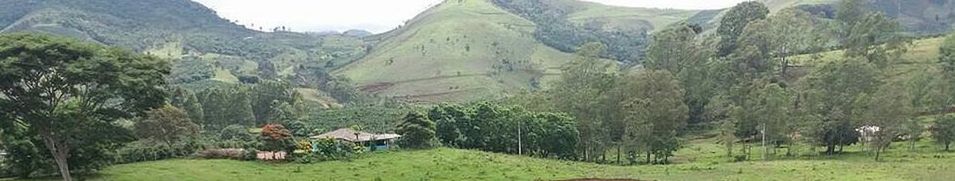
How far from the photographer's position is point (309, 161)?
54.8 m

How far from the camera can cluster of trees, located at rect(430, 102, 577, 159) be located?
7156 centimetres

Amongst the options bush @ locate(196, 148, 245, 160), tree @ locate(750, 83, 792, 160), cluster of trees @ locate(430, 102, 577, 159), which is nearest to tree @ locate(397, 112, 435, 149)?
cluster of trees @ locate(430, 102, 577, 159)

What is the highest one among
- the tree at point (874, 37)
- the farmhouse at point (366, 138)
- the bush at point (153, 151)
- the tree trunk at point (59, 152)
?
the tree at point (874, 37)

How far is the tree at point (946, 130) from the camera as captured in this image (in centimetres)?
6506

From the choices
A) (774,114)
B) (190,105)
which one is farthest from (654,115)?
(190,105)

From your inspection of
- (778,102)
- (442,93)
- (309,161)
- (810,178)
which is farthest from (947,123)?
(442,93)

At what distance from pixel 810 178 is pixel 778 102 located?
23092 millimetres

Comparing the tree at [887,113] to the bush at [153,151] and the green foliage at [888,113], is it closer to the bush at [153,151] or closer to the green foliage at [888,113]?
the green foliage at [888,113]

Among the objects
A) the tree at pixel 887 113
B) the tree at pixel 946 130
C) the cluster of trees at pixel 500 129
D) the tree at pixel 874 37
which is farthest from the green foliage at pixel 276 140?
the tree at pixel 874 37

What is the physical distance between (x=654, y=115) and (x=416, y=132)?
20.2 meters

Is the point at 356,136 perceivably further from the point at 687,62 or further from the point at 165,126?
the point at 687,62

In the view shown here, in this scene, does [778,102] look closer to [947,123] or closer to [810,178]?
[947,123]

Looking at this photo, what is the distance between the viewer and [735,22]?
389ft

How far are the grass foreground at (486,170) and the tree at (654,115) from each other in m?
9.16
